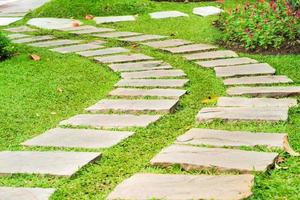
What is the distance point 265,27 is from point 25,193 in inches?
174

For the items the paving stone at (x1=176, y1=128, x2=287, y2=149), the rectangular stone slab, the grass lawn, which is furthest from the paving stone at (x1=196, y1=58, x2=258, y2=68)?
the paving stone at (x1=176, y1=128, x2=287, y2=149)

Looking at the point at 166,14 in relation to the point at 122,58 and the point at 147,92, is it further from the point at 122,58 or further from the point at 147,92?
the point at 147,92

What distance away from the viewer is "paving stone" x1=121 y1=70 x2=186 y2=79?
5528 mm

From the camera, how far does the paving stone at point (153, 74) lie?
218 inches

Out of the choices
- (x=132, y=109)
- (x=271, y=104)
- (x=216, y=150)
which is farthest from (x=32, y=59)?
(x=216, y=150)

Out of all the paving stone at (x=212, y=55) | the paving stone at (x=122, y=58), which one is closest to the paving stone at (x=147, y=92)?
the paving stone at (x=122, y=58)

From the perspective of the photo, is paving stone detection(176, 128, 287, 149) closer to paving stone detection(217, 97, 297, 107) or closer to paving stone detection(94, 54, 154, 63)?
paving stone detection(217, 97, 297, 107)

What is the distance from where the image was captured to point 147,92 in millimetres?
4922

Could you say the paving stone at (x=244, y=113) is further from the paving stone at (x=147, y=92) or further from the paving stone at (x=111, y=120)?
the paving stone at (x=147, y=92)

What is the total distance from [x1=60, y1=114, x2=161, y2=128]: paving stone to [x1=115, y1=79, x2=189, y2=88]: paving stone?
90 centimetres

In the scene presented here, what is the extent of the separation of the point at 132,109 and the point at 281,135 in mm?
1229

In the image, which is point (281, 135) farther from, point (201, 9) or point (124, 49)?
point (201, 9)

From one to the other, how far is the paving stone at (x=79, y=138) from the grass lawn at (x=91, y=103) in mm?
88

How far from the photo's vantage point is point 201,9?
9750 millimetres
